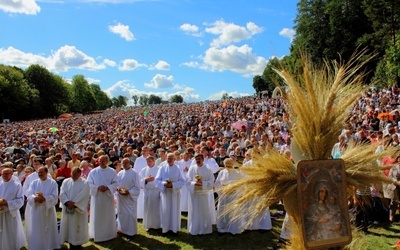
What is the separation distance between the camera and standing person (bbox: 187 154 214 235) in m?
9.75

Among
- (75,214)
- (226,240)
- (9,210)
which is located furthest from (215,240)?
(9,210)

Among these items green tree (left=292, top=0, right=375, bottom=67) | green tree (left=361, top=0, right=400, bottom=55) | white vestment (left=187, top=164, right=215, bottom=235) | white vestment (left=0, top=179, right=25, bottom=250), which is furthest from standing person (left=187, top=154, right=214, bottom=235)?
green tree (left=292, top=0, right=375, bottom=67)

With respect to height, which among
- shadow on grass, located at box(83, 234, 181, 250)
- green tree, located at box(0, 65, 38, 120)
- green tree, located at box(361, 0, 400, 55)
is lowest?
shadow on grass, located at box(83, 234, 181, 250)

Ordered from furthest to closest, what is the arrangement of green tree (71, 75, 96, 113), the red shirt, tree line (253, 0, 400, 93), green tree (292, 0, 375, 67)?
1. green tree (71, 75, 96, 113)
2. green tree (292, 0, 375, 67)
3. tree line (253, 0, 400, 93)
4. the red shirt

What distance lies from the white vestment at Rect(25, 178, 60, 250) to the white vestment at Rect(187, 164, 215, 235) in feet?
11.3

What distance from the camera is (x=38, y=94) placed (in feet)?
281

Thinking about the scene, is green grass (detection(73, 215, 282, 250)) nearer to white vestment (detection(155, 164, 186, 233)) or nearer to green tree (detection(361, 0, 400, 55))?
white vestment (detection(155, 164, 186, 233))

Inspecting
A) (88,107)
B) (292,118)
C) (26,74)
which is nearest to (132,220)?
(292,118)

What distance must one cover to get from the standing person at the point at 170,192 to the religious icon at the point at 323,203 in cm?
672

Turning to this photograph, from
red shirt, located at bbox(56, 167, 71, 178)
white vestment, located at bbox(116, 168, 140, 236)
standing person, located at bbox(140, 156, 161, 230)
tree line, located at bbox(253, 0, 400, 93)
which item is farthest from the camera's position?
tree line, located at bbox(253, 0, 400, 93)

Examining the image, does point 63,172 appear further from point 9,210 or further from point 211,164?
point 211,164

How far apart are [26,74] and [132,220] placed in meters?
90.4

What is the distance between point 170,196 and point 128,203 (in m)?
1.16

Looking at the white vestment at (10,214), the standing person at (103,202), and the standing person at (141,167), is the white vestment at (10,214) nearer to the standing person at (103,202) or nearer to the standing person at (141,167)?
the standing person at (103,202)
